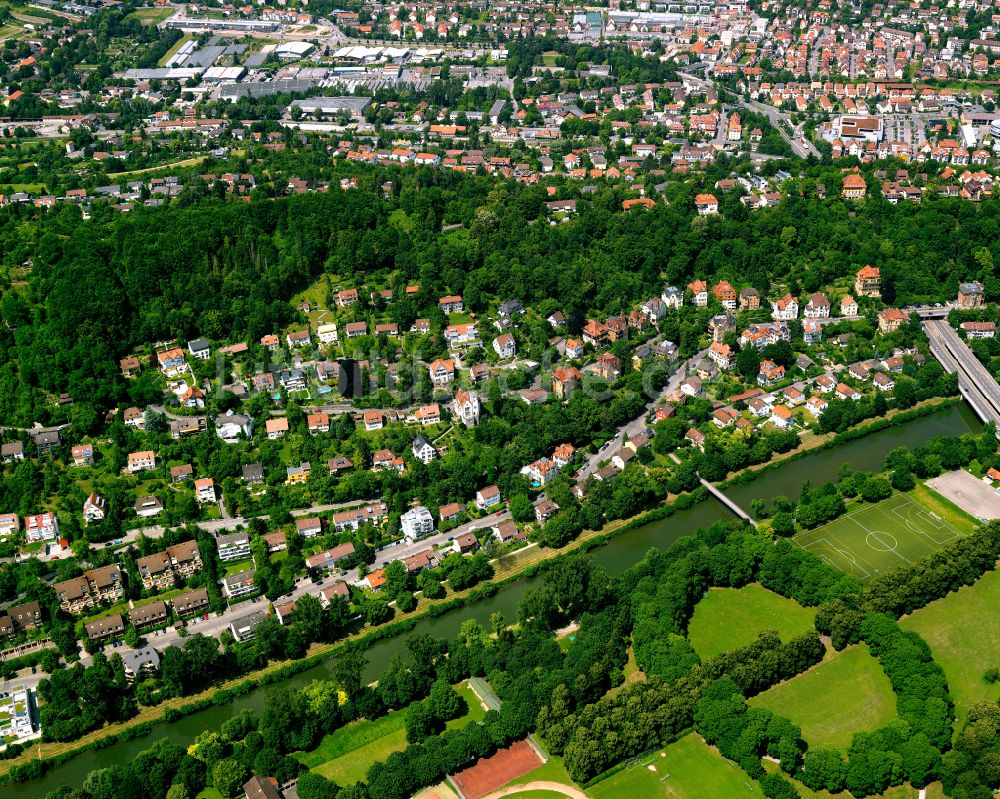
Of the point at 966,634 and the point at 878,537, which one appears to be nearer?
the point at 966,634

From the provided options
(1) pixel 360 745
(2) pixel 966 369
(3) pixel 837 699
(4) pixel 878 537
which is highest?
(2) pixel 966 369

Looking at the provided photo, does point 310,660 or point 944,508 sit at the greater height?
point 944,508

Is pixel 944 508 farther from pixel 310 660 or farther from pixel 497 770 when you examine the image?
pixel 310 660

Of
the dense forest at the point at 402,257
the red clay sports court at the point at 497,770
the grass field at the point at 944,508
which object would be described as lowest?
the red clay sports court at the point at 497,770

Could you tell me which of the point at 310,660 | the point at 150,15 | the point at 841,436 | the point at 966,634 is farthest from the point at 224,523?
the point at 150,15

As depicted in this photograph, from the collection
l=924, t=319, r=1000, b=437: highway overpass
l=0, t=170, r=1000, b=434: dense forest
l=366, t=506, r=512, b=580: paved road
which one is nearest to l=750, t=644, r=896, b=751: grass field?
l=366, t=506, r=512, b=580: paved road

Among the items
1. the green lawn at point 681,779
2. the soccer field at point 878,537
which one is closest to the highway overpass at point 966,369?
the soccer field at point 878,537

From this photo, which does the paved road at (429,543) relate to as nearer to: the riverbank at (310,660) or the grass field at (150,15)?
the riverbank at (310,660)
